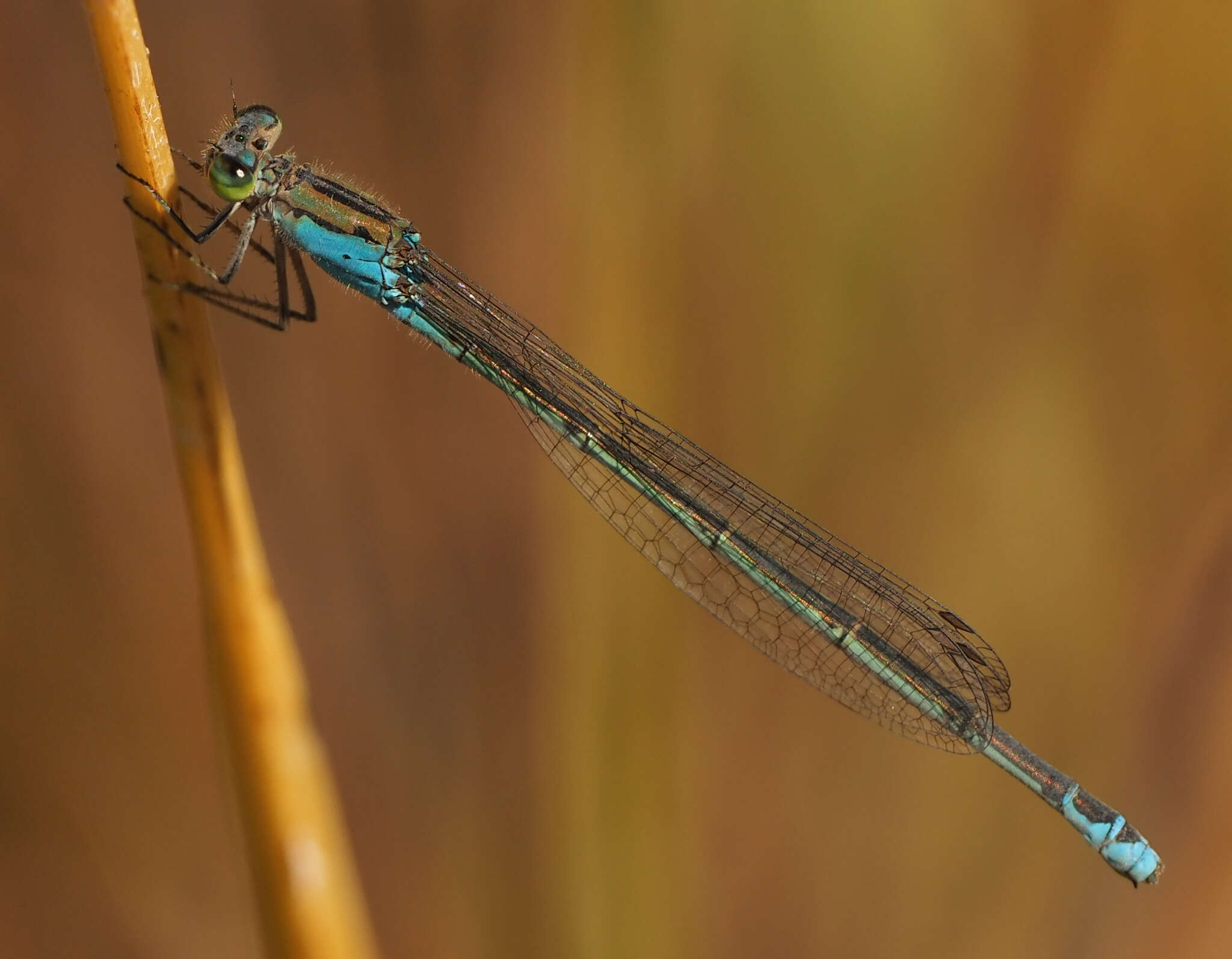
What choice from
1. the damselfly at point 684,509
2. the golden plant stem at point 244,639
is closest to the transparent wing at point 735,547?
the damselfly at point 684,509

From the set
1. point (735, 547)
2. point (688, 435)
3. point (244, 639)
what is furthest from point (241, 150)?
point (735, 547)

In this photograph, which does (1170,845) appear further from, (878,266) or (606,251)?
(606,251)

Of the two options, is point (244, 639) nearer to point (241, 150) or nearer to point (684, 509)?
point (241, 150)

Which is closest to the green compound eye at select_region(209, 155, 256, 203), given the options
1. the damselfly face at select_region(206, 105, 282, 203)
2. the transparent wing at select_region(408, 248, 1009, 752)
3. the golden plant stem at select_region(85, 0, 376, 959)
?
the damselfly face at select_region(206, 105, 282, 203)

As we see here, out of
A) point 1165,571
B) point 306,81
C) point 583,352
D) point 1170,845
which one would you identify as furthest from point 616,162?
point 1170,845

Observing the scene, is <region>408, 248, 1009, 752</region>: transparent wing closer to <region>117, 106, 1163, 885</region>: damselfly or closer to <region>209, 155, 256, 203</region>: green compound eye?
<region>117, 106, 1163, 885</region>: damselfly

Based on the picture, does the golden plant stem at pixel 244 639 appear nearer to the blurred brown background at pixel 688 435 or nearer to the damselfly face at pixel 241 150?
the blurred brown background at pixel 688 435
